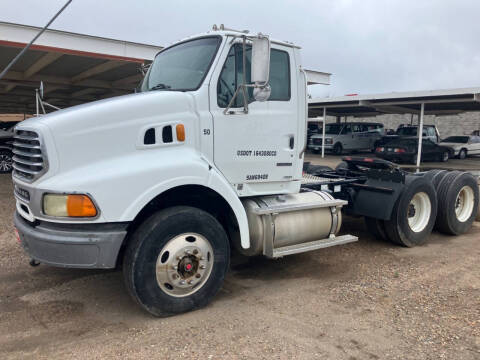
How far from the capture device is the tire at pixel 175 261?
3.64 m

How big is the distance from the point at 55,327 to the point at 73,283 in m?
1.08

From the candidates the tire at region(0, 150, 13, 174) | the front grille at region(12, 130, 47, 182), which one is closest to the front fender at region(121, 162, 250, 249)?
the front grille at region(12, 130, 47, 182)

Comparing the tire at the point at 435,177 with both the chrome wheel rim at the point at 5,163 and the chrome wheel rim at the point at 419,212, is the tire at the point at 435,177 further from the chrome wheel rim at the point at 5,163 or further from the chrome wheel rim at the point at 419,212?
the chrome wheel rim at the point at 5,163

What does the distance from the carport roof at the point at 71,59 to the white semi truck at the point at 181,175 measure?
6555 mm

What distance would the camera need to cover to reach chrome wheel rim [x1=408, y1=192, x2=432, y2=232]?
647cm

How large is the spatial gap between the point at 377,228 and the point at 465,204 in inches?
87.7

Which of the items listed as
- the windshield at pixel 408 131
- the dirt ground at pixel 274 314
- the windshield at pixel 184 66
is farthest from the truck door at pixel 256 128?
the windshield at pixel 408 131

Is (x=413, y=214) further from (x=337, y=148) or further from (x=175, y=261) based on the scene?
(x=337, y=148)

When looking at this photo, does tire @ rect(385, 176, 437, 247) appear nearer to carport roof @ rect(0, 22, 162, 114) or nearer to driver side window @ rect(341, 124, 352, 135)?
carport roof @ rect(0, 22, 162, 114)

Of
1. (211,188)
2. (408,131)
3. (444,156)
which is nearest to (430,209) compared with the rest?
(211,188)

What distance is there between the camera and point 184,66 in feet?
14.4

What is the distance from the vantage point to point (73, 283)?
15.7 ft

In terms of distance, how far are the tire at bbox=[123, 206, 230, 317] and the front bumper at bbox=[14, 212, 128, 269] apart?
0.22m

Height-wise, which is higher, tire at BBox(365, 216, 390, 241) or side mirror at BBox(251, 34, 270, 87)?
side mirror at BBox(251, 34, 270, 87)
